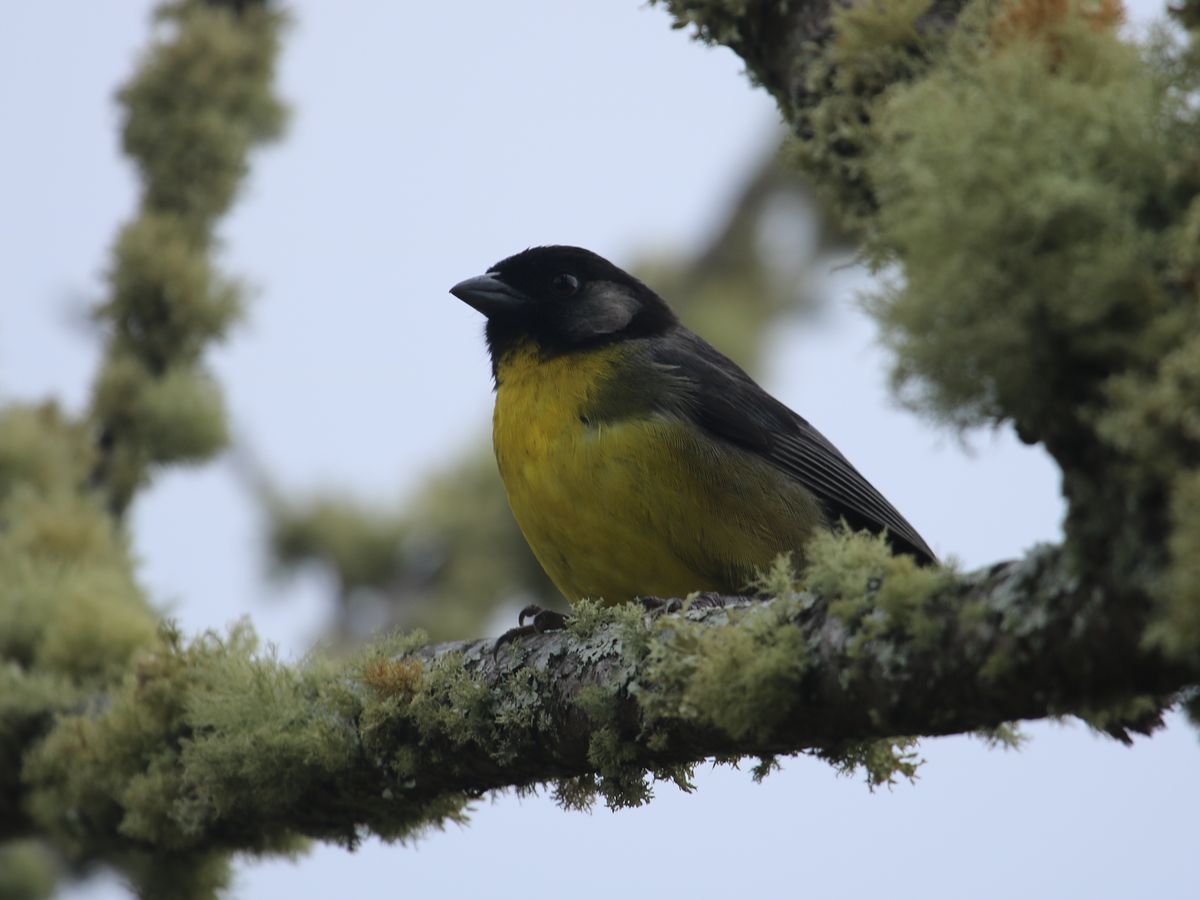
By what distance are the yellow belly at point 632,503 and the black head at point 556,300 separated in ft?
1.35

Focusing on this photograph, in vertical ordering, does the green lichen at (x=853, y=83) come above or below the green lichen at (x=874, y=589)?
above

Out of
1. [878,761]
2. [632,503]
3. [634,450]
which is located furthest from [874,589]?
[634,450]

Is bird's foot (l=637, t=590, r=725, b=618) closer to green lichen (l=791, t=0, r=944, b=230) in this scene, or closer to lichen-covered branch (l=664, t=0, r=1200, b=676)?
green lichen (l=791, t=0, r=944, b=230)

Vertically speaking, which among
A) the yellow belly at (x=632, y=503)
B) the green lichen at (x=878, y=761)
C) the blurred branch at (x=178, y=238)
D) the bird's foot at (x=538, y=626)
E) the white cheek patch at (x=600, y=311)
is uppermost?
the blurred branch at (x=178, y=238)

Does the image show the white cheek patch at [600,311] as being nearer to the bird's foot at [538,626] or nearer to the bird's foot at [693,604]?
the bird's foot at [538,626]

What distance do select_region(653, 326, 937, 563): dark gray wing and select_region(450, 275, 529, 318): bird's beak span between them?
53cm

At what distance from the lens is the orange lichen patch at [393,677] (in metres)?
3.04

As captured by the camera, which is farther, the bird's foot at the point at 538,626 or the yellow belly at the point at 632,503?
the yellow belly at the point at 632,503

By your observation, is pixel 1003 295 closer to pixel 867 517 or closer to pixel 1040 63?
pixel 1040 63

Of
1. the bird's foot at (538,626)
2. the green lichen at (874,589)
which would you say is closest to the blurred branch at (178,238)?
the bird's foot at (538,626)

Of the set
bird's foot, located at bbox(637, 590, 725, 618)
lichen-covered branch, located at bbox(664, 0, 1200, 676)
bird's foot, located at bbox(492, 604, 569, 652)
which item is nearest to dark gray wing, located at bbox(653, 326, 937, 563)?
bird's foot, located at bbox(492, 604, 569, 652)

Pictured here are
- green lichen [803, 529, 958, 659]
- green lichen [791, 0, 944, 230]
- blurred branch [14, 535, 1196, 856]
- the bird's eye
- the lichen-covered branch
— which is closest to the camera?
the lichen-covered branch

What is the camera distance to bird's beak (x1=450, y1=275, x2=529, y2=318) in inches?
182

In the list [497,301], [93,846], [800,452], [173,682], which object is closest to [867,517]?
[800,452]
